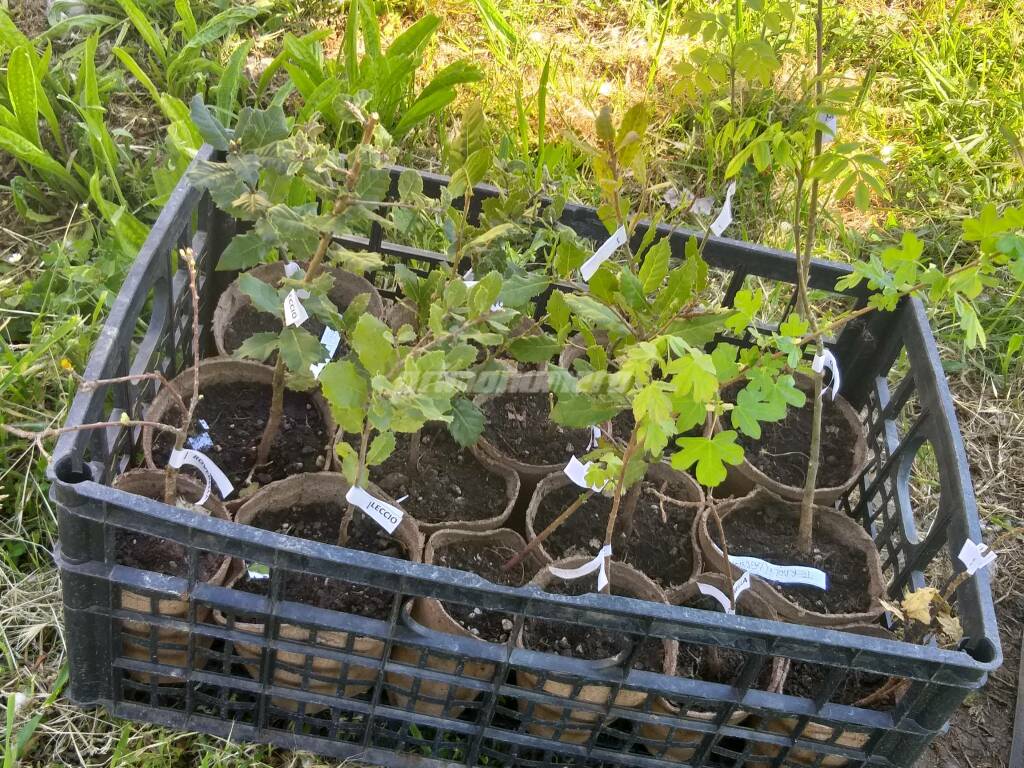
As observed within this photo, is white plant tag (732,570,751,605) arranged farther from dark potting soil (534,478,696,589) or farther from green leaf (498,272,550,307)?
green leaf (498,272,550,307)

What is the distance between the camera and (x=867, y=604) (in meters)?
1.63

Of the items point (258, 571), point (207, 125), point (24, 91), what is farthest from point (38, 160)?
point (258, 571)

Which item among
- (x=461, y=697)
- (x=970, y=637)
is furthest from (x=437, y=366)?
(x=970, y=637)

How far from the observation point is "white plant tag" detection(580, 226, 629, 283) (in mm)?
1473

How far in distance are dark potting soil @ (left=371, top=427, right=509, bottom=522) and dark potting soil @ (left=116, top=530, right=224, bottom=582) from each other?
333 mm

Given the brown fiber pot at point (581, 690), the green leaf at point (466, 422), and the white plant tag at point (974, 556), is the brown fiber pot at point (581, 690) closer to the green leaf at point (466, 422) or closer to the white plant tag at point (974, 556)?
the green leaf at point (466, 422)

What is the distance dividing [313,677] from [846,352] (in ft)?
4.13

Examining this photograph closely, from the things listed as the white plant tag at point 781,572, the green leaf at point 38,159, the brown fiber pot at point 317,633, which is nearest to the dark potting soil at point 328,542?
the brown fiber pot at point 317,633

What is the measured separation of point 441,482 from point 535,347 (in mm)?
377

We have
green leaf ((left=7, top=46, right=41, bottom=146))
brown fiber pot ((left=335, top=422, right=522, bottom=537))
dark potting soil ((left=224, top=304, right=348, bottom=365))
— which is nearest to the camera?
brown fiber pot ((left=335, top=422, right=522, bottom=537))

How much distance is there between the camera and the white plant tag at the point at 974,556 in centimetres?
132

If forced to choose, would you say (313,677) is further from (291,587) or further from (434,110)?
(434,110)

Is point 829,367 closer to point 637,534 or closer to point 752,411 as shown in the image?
point 637,534

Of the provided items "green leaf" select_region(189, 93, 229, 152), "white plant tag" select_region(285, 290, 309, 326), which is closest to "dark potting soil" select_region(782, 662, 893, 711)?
"white plant tag" select_region(285, 290, 309, 326)
